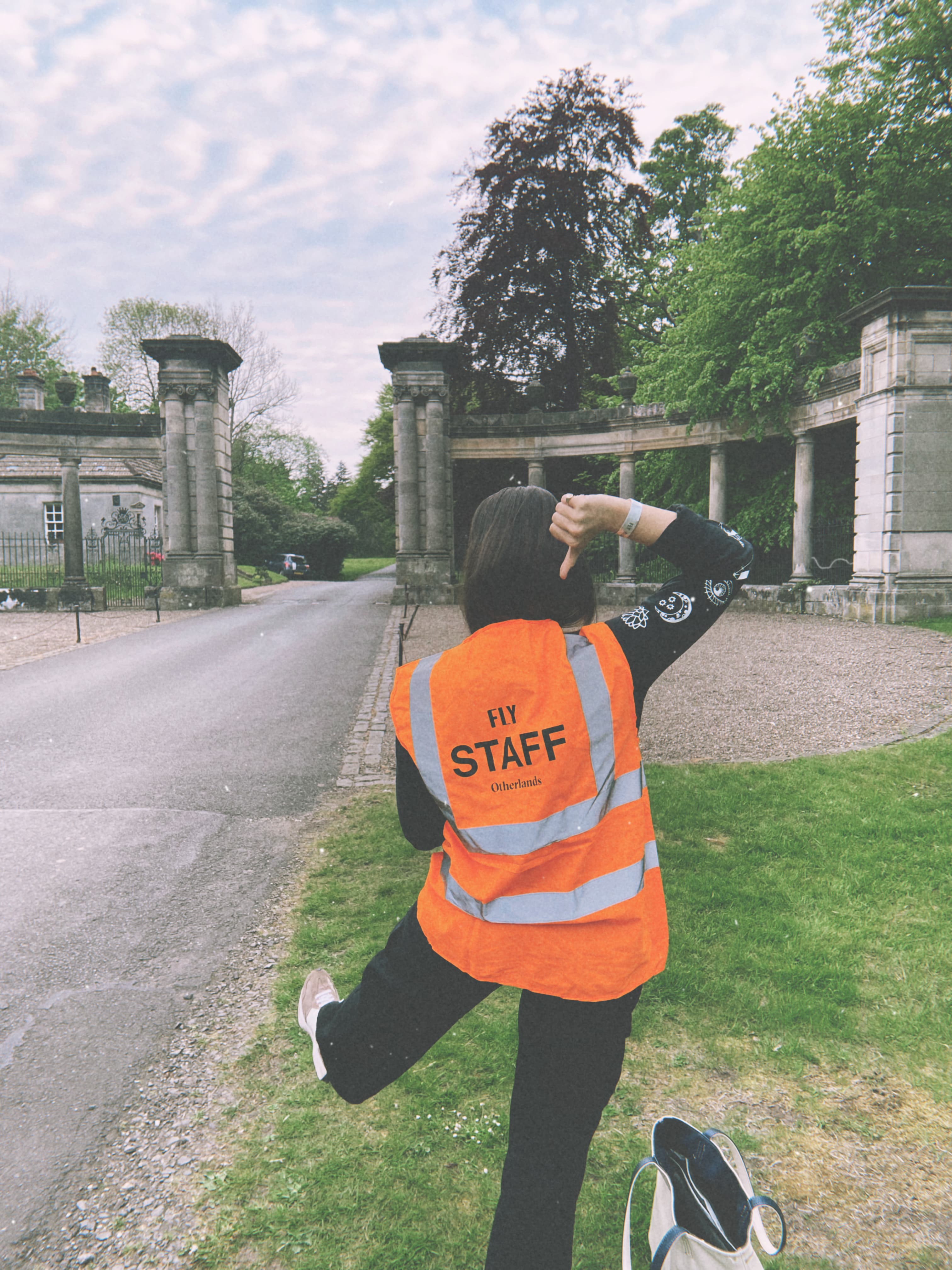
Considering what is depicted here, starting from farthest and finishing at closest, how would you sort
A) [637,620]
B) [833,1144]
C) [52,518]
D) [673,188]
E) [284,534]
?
[284,534], [52,518], [673,188], [833,1144], [637,620]

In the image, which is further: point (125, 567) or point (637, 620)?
point (125, 567)

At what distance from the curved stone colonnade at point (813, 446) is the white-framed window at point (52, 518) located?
71.5ft

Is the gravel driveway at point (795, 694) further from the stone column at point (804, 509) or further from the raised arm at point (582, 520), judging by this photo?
the stone column at point (804, 509)

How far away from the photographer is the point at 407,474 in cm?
2278

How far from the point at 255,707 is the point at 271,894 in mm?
4852

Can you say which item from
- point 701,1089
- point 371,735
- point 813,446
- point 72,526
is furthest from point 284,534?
point 701,1089

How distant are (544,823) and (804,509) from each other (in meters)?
18.2

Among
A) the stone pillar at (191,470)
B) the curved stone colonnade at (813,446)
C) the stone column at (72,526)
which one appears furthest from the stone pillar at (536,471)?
the stone column at (72,526)

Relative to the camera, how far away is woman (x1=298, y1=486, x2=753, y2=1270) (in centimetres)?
153

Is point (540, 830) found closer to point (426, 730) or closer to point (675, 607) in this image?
point (426, 730)

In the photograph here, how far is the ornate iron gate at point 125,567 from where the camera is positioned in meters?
23.0

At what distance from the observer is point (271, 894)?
4.03 metres

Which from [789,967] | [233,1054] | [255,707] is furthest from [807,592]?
[233,1054]

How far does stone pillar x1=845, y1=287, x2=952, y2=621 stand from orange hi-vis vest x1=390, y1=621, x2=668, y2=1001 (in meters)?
14.4
